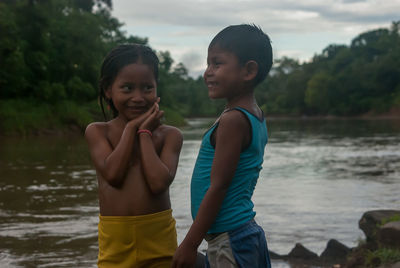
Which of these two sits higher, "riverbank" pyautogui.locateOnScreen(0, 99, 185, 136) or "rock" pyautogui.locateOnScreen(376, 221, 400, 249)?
Result: "riverbank" pyautogui.locateOnScreen(0, 99, 185, 136)

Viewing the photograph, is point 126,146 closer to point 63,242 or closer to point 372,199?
point 63,242

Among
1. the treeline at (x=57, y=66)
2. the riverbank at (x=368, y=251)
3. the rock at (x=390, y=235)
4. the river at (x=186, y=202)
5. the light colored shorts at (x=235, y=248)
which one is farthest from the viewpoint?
the treeline at (x=57, y=66)

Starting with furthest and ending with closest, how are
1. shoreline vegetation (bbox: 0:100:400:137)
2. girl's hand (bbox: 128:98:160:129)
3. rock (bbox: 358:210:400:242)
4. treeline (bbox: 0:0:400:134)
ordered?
treeline (bbox: 0:0:400:134), shoreline vegetation (bbox: 0:100:400:137), rock (bbox: 358:210:400:242), girl's hand (bbox: 128:98:160:129)

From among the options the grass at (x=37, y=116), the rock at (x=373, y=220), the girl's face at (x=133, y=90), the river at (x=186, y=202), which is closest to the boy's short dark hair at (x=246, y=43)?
the girl's face at (x=133, y=90)

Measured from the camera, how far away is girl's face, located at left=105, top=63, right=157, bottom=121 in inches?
90.5

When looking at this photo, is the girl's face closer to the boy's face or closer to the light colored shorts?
the boy's face

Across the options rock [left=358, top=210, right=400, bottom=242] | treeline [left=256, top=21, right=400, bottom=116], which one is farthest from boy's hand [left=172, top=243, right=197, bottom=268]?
treeline [left=256, top=21, right=400, bottom=116]

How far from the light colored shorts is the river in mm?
3067

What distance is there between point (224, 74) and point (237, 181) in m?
0.42

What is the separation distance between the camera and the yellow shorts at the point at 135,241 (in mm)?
2186

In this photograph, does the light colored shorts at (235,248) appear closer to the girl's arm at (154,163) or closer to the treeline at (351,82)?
the girl's arm at (154,163)

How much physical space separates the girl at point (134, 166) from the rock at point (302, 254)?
3.23 meters

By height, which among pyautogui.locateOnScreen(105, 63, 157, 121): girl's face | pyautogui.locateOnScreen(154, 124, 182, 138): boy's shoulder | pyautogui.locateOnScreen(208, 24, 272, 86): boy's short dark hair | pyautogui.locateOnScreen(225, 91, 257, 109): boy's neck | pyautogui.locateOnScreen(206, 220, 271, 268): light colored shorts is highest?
pyautogui.locateOnScreen(208, 24, 272, 86): boy's short dark hair

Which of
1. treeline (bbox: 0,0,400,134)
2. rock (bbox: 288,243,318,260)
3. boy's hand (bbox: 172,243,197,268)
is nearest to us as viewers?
boy's hand (bbox: 172,243,197,268)
